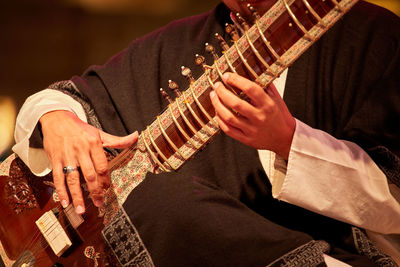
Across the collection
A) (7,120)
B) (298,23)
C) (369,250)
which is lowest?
(369,250)

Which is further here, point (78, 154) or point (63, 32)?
point (63, 32)

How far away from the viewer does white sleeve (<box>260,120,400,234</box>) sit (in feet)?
3.58

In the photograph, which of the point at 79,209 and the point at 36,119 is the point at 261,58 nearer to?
the point at 79,209

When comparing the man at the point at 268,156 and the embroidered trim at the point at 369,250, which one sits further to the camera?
the embroidered trim at the point at 369,250

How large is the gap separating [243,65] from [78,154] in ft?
1.67

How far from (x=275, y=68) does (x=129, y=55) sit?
77cm

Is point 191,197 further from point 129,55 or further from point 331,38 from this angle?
point 129,55

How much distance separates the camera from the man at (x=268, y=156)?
0.99m

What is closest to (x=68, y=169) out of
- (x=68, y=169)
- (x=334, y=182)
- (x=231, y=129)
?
(x=68, y=169)

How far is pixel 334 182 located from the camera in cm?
112

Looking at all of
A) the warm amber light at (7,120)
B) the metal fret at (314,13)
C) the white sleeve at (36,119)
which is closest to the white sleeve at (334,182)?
the metal fret at (314,13)

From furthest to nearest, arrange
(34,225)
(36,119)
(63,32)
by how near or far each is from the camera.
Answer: (63,32) → (36,119) → (34,225)

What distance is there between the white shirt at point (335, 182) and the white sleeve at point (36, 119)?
0.71 metres

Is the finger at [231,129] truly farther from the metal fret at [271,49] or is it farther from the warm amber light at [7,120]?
the warm amber light at [7,120]
